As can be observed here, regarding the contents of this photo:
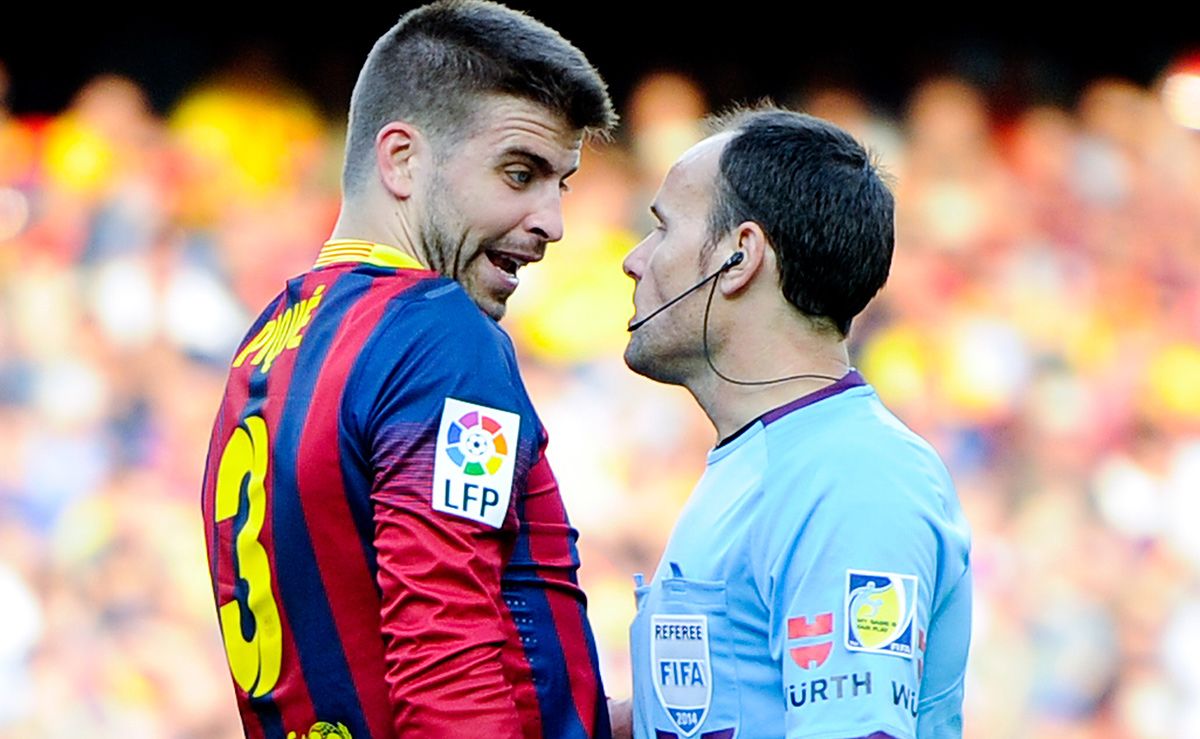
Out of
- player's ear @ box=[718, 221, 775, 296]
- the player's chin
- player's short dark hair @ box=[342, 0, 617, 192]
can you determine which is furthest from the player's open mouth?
player's ear @ box=[718, 221, 775, 296]

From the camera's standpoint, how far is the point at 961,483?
4.52 m

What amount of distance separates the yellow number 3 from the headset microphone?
1.58 ft

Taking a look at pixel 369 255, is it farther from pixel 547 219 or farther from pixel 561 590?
pixel 561 590

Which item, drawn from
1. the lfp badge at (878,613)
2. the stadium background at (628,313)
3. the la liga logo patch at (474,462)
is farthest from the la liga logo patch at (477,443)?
the stadium background at (628,313)

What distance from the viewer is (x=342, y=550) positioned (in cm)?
157

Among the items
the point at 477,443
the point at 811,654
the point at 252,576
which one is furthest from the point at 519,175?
the point at 811,654

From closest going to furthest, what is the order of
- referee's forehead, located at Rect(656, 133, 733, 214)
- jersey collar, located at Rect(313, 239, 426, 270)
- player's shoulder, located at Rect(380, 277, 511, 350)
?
player's shoulder, located at Rect(380, 277, 511, 350)
jersey collar, located at Rect(313, 239, 426, 270)
referee's forehead, located at Rect(656, 133, 733, 214)

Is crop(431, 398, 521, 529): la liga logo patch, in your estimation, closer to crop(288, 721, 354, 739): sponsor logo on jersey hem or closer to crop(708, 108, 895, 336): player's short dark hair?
crop(288, 721, 354, 739): sponsor logo on jersey hem

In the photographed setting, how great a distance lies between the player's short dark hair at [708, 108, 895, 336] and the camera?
5.75 feet

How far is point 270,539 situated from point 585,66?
66cm

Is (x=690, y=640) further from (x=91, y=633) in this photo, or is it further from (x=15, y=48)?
(x=15, y=48)

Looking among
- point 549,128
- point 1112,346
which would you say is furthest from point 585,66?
point 1112,346

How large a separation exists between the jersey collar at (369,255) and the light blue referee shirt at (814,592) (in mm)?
420

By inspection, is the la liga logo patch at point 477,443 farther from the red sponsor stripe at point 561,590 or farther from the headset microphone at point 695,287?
the headset microphone at point 695,287
